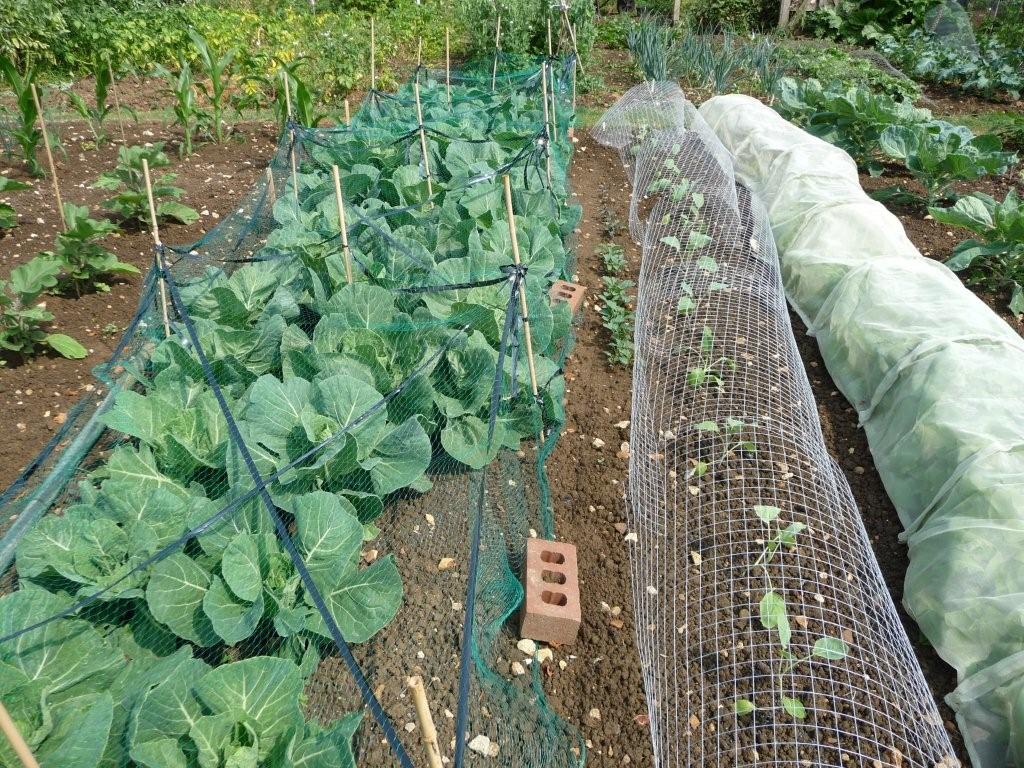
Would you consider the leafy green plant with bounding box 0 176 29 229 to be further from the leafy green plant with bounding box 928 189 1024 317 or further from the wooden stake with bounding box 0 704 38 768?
the leafy green plant with bounding box 928 189 1024 317

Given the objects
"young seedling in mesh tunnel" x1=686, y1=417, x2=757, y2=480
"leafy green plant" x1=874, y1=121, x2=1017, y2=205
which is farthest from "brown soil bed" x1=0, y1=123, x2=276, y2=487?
"leafy green plant" x1=874, y1=121, x2=1017, y2=205

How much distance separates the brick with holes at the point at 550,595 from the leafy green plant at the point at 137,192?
377 centimetres

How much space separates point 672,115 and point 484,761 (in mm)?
6018

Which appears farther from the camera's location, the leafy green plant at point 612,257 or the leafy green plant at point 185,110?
the leafy green plant at point 185,110

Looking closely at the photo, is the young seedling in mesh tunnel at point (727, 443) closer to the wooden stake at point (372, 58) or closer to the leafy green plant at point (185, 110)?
the wooden stake at point (372, 58)

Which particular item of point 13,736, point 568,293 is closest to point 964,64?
point 568,293

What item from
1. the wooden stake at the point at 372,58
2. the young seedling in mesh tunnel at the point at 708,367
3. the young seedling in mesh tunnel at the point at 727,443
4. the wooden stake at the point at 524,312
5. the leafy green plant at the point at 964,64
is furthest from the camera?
the leafy green plant at the point at 964,64

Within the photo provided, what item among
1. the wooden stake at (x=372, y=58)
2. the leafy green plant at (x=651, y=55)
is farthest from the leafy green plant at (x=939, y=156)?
the wooden stake at (x=372, y=58)

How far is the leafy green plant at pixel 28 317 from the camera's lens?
352cm

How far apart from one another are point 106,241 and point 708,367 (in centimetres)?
408

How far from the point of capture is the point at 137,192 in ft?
16.0

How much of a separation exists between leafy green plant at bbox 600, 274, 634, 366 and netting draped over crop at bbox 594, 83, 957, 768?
0.13 meters

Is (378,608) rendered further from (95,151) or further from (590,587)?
(95,151)

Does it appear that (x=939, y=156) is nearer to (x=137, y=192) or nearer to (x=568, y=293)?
(x=568, y=293)
